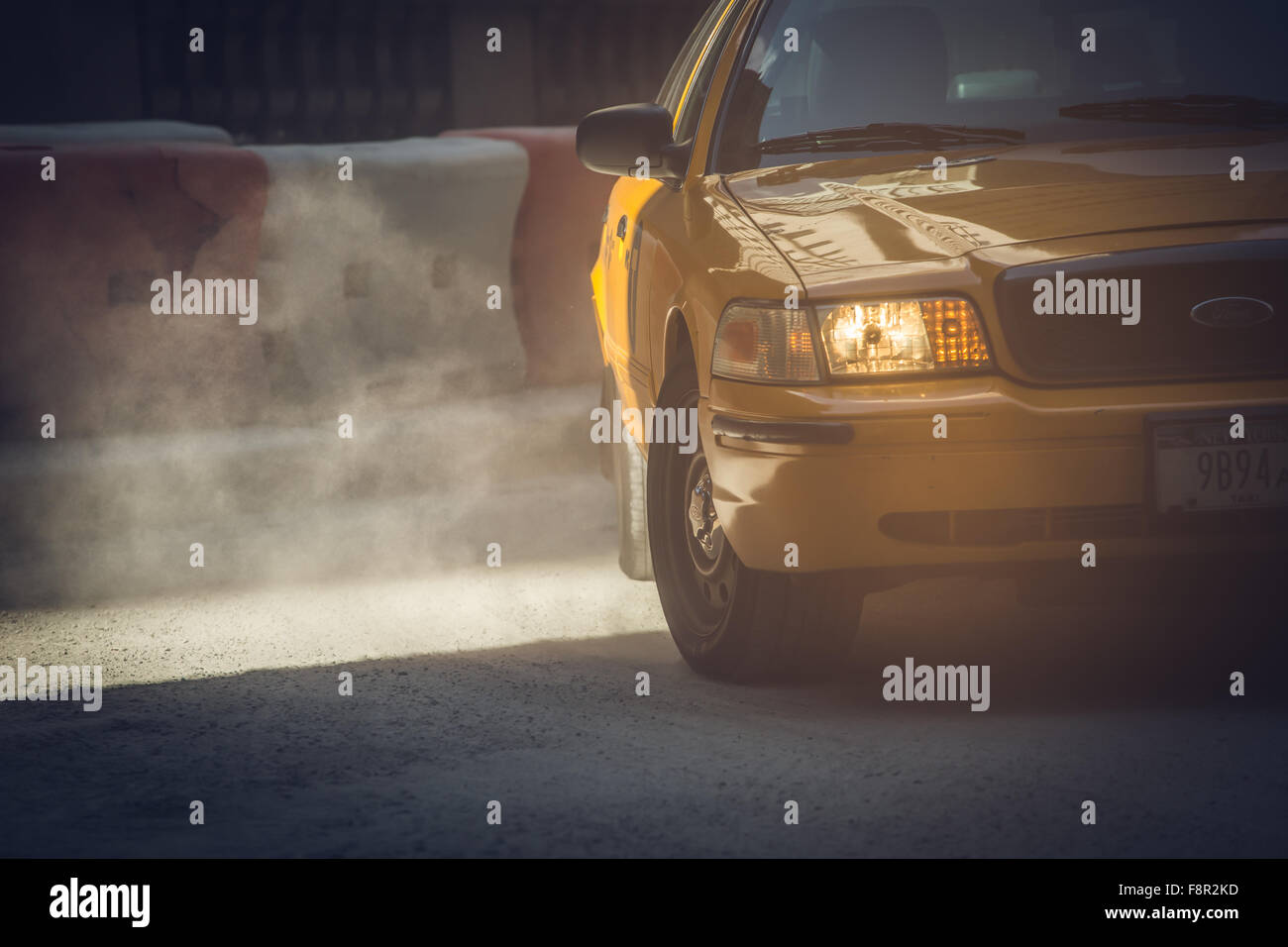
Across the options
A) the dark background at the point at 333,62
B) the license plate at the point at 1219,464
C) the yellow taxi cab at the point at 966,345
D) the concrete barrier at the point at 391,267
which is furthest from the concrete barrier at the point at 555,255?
the dark background at the point at 333,62

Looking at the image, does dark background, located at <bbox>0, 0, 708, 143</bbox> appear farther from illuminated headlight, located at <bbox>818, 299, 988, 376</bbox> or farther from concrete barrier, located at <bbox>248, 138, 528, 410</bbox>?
illuminated headlight, located at <bbox>818, 299, 988, 376</bbox>

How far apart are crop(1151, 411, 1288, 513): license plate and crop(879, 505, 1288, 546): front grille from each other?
0.10 feet

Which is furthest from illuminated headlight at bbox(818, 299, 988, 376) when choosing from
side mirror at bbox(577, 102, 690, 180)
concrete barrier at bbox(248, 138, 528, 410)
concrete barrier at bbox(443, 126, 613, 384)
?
concrete barrier at bbox(443, 126, 613, 384)

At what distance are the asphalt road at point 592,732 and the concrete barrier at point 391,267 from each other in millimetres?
1820

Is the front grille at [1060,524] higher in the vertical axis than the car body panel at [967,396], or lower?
lower

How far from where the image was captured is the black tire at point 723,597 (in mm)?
4871

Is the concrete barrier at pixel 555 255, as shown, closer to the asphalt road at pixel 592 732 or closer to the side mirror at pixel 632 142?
the asphalt road at pixel 592 732

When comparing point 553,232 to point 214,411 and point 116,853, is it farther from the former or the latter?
point 116,853

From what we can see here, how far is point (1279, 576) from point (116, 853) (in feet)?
8.68

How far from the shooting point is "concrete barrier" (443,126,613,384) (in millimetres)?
9430

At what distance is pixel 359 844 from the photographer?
377 cm

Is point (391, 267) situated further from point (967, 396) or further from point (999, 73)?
point (967, 396)

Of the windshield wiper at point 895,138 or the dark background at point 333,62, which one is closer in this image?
the windshield wiper at point 895,138
